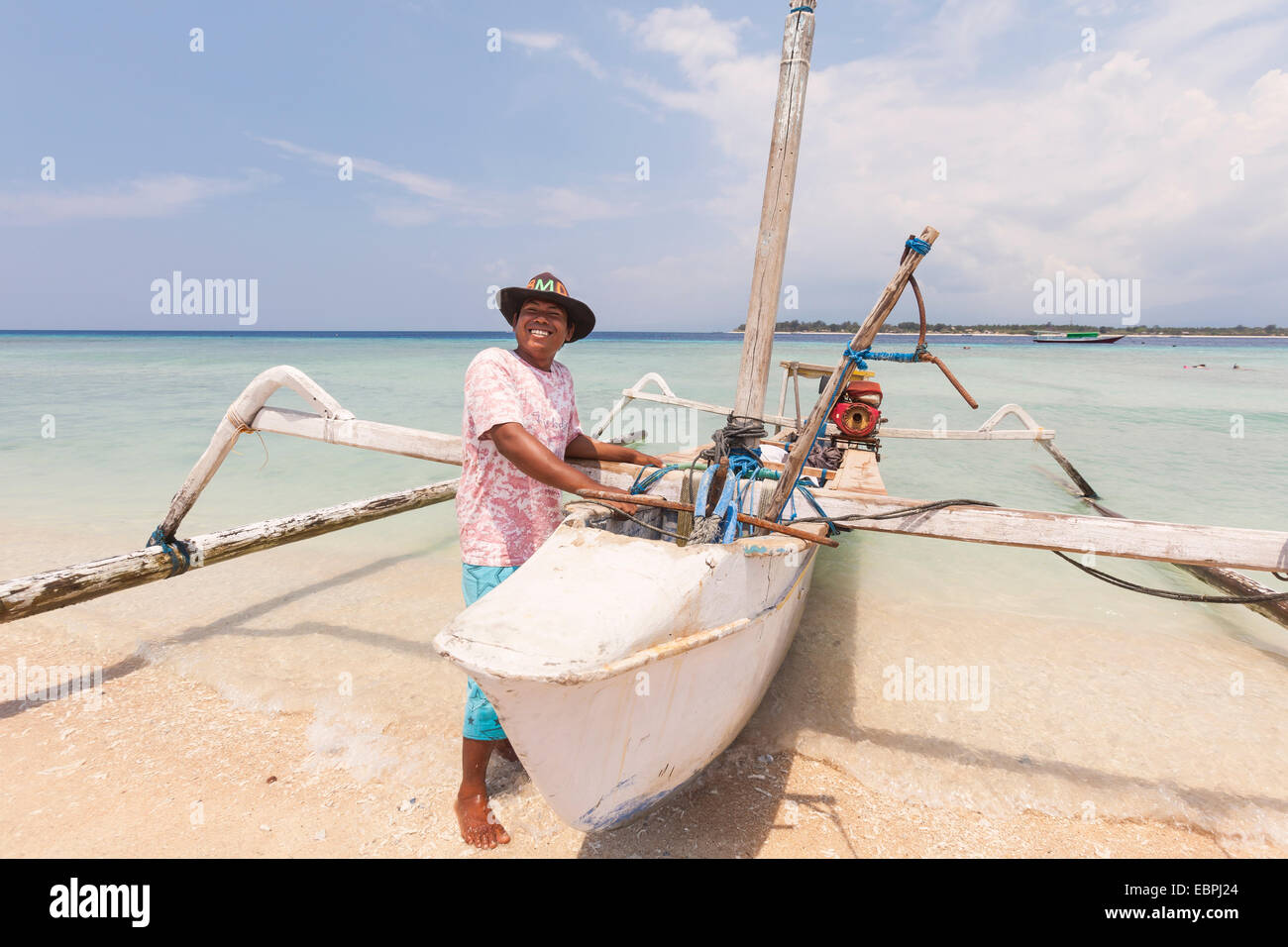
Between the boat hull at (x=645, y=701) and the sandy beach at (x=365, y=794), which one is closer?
the boat hull at (x=645, y=701)

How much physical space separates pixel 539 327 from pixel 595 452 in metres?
0.75

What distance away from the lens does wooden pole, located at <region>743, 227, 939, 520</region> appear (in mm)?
2070

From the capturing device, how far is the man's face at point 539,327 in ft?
8.09

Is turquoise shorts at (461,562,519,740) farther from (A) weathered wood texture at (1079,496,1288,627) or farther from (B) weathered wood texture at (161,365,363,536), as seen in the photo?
(A) weathered wood texture at (1079,496,1288,627)

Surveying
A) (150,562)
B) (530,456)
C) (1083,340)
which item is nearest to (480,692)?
(530,456)

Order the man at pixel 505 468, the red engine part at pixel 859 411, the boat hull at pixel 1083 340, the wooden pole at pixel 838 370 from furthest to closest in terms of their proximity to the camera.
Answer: the boat hull at pixel 1083 340
the red engine part at pixel 859 411
the man at pixel 505 468
the wooden pole at pixel 838 370

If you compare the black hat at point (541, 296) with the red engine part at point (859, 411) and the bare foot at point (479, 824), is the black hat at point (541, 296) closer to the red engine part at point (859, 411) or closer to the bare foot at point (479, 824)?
the bare foot at point (479, 824)

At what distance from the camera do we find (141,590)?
16.3ft

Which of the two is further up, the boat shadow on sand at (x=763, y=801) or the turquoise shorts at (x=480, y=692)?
the turquoise shorts at (x=480, y=692)

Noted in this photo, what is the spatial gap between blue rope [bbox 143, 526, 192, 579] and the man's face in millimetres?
2977

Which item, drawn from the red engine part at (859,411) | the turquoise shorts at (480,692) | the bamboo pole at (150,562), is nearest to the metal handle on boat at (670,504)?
the turquoise shorts at (480,692)

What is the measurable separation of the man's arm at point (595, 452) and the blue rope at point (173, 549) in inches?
110

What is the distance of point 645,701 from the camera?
1.83 m

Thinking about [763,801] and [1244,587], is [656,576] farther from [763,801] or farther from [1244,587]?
[1244,587]
